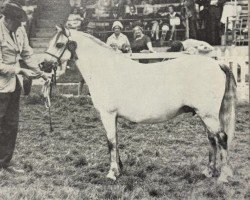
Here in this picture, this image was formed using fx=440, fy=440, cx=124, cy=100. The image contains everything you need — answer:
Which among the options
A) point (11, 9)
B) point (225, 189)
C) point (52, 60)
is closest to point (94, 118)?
point (52, 60)

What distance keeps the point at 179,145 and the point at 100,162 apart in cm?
80

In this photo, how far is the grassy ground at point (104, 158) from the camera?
3.52 m

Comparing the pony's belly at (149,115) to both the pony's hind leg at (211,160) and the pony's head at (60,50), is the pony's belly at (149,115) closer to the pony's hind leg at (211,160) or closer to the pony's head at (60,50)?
the pony's hind leg at (211,160)

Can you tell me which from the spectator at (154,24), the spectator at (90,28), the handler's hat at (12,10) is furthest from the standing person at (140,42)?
the handler's hat at (12,10)

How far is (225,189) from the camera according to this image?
137 inches

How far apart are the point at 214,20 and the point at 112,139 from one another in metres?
2.50

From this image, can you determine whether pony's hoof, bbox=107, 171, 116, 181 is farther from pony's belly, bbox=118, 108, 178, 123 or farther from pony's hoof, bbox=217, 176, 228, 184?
pony's hoof, bbox=217, 176, 228, 184

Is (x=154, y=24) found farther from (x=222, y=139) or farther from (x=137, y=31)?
(x=222, y=139)

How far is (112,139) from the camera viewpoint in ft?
12.6

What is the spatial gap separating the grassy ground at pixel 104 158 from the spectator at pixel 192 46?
789mm

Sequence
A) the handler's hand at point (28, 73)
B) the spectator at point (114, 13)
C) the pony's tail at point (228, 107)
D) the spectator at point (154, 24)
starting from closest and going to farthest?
1. the pony's tail at point (228, 107)
2. the handler's hand at point (28, 73)
3. the spectator at point (114, 13)
4. the spectator at point (154, 24)

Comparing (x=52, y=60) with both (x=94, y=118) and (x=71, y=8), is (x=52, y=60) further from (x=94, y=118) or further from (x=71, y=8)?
(x=94, y=118)

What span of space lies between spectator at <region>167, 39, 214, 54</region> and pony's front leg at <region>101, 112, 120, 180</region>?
5.61 feet

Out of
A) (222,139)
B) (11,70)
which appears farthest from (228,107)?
(11,70)
